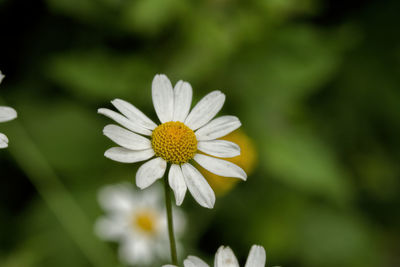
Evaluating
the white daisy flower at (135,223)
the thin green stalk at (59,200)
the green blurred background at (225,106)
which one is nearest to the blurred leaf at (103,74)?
the green blurred background at (225,106)

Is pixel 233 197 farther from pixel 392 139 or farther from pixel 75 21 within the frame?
pixel 75 21

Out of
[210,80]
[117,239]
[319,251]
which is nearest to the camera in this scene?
[117,239]

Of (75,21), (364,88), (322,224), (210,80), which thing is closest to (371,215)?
(322,224)

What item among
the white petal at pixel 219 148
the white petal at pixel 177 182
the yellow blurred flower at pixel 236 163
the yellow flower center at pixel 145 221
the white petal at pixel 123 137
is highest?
the yellow blurred flower at pixel 236 163

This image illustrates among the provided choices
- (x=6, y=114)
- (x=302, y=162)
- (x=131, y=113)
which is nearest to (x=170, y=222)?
(x=131, y=113)

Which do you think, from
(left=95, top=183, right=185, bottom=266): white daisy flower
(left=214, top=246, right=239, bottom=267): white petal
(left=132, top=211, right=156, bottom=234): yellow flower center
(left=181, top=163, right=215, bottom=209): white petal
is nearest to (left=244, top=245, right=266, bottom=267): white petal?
(left=214, top=246, right=239, bottom=267): white petal

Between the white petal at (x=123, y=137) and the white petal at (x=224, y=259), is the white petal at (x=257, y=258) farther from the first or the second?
the white petal at (x=123, y=137)
